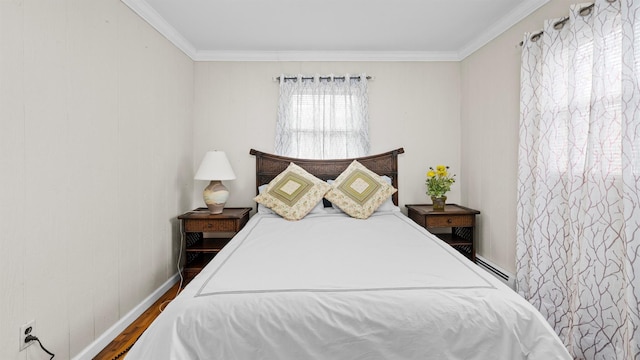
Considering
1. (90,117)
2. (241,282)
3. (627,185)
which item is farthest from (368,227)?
(90,117)

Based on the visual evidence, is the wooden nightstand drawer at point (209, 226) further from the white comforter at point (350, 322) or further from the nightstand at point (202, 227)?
the white comforter at point (350, 322)

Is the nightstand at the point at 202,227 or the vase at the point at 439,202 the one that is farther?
the vase at the point at 439,202

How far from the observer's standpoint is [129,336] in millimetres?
2146

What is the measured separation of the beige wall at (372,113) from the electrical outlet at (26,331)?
2040 millimetres

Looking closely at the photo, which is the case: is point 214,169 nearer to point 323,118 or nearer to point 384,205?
point 323,118

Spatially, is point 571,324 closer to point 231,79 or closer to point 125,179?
point 125,179

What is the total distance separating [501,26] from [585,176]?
5.55 feet

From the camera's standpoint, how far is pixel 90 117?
1857mm

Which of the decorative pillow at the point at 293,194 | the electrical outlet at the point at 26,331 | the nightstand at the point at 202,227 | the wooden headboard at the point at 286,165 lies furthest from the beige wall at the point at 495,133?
the electrical outlet at the point at 26,331

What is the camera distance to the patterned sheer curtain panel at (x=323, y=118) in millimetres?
3459

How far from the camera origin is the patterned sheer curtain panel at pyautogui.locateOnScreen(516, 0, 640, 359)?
156 cm

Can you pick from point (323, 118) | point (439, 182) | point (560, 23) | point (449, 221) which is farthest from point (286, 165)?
point (560, 23)

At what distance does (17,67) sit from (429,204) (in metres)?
3.62

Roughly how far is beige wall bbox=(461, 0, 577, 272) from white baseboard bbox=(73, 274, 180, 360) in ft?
10.5
